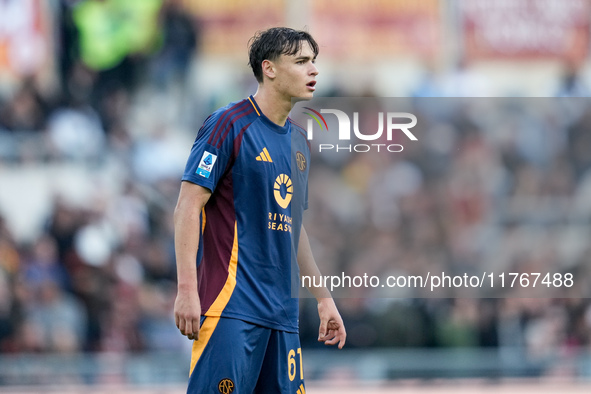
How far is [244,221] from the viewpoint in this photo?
12.7 ft

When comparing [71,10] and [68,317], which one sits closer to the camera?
[68,317]

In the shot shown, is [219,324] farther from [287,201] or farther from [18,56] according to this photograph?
[18,56]

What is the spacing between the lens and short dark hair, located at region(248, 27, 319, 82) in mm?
4000

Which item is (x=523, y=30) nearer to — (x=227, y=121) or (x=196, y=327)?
(x=227, y=121)

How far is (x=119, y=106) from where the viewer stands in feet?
38.5

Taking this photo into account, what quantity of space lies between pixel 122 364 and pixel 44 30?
5.08 meters

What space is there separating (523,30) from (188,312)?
9859 millimetres

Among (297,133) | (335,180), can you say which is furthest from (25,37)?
(297,133)

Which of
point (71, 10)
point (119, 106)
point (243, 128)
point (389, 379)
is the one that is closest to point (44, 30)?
point (71, 10)

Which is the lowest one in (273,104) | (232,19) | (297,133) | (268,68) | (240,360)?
(240,360)

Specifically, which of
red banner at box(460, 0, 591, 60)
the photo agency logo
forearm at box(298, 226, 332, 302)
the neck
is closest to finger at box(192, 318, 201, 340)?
forearm at box(298, 226, 332, 302)

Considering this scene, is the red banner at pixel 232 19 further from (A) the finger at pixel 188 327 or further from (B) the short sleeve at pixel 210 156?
(A) the finger at pixel 188 327

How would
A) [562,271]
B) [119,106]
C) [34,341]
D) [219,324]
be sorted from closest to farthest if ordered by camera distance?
[219,324] < [34,341] < [562,271] < [119,106]

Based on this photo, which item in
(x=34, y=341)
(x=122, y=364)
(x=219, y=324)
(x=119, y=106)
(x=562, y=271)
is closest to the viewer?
(x=219, y=324)
